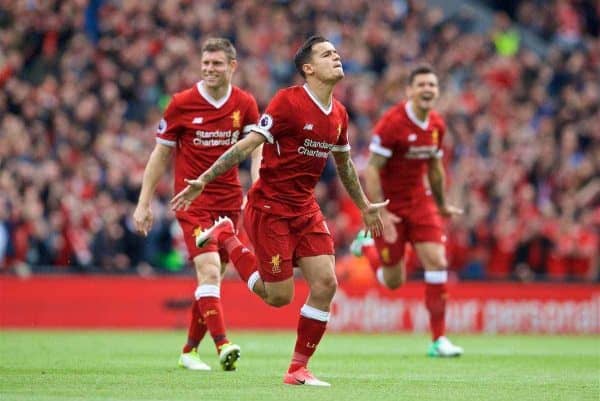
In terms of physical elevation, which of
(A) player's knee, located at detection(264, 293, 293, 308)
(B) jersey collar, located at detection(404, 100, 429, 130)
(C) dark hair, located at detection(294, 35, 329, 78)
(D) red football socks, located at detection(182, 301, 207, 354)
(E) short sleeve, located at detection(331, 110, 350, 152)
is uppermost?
(C) dark hair, located at detection(294, 35, 329, 78)

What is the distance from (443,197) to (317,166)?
5.21 meters

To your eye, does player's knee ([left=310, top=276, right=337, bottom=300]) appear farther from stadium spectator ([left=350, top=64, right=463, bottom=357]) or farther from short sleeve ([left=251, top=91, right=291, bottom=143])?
stadium spectator ([left=350, top=64, right=463, bottom=357])

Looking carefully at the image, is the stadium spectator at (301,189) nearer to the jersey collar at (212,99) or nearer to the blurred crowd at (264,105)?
the jersey collar at (212,99)

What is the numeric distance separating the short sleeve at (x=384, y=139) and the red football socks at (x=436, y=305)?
1.69 meters

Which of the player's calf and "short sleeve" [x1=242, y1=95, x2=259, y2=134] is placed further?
"short sleeve" [x1=242, y1=95, x2=259, y2=134]

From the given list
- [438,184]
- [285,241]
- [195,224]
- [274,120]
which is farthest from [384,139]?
[274,120]

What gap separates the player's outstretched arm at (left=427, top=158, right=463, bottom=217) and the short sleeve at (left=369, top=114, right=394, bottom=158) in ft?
1.82

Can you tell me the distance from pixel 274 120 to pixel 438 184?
217 inches

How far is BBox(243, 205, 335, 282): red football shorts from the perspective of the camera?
10.9 metres

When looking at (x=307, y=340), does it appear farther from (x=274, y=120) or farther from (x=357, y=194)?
(x=274, y=120)

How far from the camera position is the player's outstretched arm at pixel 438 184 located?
51.6 ft

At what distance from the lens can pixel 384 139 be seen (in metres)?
15.5

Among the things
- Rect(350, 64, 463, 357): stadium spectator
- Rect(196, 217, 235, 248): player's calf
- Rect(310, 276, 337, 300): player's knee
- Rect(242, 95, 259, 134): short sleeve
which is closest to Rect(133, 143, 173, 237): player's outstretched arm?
Rect(196, 217, 235, 248): player's calf

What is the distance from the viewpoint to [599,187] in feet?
86.1
